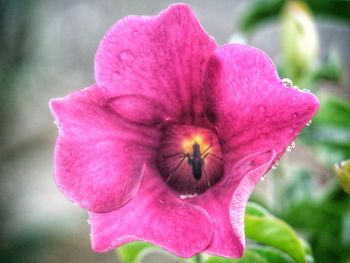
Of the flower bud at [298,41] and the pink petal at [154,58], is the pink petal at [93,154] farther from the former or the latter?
the flower bud at [298,41]

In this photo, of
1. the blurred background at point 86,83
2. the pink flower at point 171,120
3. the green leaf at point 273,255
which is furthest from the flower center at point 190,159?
the blurred background at point 86,83

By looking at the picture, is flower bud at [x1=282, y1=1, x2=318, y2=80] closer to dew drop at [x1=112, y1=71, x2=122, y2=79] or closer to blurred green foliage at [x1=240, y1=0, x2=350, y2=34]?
blurred green foliage at [x1=240, y1=0, x2=350, y2=34]

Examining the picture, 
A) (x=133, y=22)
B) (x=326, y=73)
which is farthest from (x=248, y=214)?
(x=326, y=73)

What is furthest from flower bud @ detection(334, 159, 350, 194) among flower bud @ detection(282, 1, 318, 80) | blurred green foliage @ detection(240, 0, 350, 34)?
blurred green foliage @ detection(240, 0, 350, 34)

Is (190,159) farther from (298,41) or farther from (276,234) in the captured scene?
(298,41)

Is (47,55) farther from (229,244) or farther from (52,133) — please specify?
(229,244)

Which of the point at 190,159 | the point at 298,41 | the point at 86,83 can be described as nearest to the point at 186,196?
the point at 190,159
